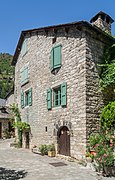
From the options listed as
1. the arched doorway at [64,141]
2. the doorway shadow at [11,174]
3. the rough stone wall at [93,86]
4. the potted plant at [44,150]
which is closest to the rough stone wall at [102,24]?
the rough stone wall at [93,86]

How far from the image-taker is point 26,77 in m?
17.1

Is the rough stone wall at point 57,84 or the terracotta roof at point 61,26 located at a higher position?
the terracotta roof at point 61,26

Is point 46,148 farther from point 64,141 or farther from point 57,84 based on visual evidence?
point 57,84

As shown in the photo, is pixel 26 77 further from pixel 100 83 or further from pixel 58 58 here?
pixel 100 83

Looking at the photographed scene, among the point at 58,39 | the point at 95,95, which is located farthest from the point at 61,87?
the point at 58,39

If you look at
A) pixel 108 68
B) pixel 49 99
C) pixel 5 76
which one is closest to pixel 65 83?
pixel 49 99

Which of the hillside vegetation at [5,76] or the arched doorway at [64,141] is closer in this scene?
the arched doorway at [64,141]

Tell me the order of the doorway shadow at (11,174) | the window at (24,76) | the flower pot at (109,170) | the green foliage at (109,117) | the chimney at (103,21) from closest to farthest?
the doorway shadow at (11,174)
the flower pot at (109,170)
the green foliage at (109,117)
the chimney at (103,21)
the window at (24,76)

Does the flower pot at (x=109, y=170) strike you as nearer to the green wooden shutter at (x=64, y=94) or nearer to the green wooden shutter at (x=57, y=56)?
the green wooden shutter at (x=64, y=94)

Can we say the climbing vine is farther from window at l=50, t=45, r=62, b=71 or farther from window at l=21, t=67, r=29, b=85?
window at l=50, t=45, r=62, b=71

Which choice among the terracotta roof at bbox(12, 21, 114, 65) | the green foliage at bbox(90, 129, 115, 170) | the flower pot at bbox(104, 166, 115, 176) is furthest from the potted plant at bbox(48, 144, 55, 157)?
the terracotta roof at bbox(12, 21, 114, 65)

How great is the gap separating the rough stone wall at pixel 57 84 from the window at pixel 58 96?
0.24 m

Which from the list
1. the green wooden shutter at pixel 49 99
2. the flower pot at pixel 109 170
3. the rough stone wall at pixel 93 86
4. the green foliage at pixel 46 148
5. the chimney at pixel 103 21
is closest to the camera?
the flower pot at pixel 109 170

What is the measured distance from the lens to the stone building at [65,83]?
10.6 m
